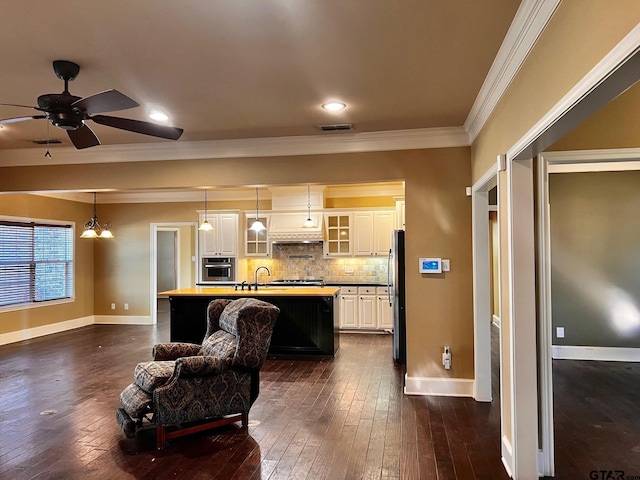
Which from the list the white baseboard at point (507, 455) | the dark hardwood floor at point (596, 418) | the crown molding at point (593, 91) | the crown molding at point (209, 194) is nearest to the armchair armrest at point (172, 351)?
the white baseboard at point (507, 455)

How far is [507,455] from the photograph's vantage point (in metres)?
2.84

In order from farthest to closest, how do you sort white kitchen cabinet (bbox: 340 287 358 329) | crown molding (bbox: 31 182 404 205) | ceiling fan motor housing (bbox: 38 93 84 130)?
crown molding (bbox: 31 182 404 205)
white kitchen cabinet (bbox: 340 287 358 329)
ceiling fan motor housing (bbox: 38 93 84 130)

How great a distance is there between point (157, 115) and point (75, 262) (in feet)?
19.2

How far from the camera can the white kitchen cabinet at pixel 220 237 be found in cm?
831

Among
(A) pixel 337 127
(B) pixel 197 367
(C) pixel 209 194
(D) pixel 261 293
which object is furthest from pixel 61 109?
(C) pixel 209 194

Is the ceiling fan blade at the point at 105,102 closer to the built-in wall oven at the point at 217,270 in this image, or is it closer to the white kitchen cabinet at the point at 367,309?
the white kitchen cabinet at the point at 367,309

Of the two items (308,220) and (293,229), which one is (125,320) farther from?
(308,220)

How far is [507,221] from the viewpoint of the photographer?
2816 millimetres

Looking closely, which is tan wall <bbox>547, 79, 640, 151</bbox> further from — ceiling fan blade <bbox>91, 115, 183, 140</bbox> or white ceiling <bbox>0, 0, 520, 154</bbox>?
ceiling fan blade <bbox>91, 115, 183, 140</bbox>

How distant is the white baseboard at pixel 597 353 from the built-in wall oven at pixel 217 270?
18.2 ft

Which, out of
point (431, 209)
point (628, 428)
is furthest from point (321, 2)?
point (628, 428)

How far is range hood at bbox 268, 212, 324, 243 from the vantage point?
7.91 metres

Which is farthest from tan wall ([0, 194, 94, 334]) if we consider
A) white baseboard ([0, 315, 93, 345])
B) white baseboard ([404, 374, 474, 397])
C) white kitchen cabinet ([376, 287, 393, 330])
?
white baseboard ([404, 374, 474, 397])

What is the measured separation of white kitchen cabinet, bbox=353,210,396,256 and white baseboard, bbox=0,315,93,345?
557 cm
